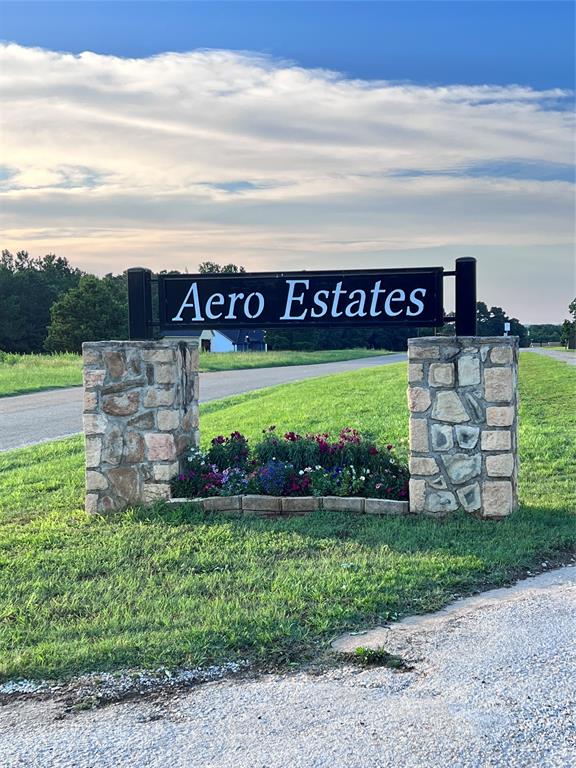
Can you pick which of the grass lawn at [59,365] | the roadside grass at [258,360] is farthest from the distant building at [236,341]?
the roadside grass at [258,360]

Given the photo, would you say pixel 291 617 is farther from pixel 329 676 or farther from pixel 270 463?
pixel 270 463

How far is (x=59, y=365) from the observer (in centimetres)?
3103

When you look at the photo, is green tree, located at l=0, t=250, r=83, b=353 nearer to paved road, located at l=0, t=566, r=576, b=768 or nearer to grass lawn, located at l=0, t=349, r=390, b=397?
grass lawn, located at l=0, t=349, r=390, b=397

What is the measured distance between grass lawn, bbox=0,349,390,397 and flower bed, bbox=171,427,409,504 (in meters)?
14.3

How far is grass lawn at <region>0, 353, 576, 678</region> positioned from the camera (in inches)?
164

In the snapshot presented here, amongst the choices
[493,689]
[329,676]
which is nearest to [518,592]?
[493,689]

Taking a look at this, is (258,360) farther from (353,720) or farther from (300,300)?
(353,720)

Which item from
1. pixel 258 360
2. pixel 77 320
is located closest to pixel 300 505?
pixel 258 360

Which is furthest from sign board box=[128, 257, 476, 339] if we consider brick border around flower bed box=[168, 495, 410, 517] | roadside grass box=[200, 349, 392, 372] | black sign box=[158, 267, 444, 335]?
roadside grass box=[200, 349, 392, 372]

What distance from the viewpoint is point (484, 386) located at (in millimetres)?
6496

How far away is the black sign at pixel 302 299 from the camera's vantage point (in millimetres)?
7031

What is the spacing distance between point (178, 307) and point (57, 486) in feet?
8.96

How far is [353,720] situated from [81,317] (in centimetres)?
5469

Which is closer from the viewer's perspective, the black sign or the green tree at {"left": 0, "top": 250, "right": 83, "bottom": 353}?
the black sign
